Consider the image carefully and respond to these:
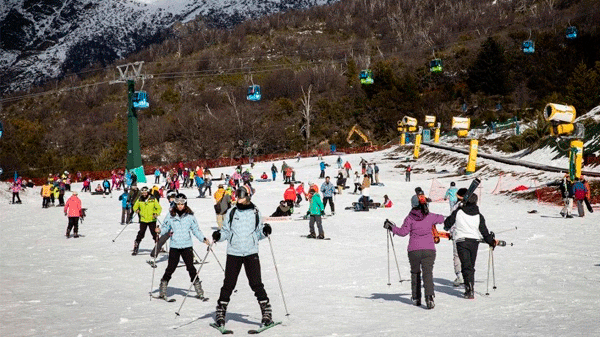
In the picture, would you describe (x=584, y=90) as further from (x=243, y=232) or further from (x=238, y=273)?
(x=238, y=273)

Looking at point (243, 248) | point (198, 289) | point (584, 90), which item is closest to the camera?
point (243, 248)

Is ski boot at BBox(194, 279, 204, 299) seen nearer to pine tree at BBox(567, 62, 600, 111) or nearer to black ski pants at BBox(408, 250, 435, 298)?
black ski pants at BBox(408, 250, 435, 298)

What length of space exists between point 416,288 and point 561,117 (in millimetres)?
18801

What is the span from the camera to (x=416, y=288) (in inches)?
353

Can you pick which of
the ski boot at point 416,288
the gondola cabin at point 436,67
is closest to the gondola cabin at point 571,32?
the gondola cabin at point 436,67

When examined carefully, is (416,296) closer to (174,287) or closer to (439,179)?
(174,287)

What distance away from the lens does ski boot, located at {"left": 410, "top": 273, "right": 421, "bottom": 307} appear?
8.91 metres

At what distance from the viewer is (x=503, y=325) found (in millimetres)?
7727

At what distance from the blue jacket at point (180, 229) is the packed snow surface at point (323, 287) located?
91 centimetres

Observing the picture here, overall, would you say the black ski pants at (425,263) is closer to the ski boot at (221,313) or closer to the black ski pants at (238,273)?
the black ski pants at (238,273)

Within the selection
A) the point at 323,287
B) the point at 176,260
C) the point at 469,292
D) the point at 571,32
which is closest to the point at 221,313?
the point at 176,260

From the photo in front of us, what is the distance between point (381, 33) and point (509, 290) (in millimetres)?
186100

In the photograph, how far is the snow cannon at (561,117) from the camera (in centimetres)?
2516

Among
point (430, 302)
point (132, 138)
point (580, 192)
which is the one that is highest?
point (132, 138)
